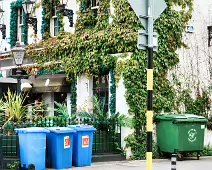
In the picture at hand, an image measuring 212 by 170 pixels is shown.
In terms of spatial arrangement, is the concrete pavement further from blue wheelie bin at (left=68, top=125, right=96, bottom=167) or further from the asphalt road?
blue wheelie bin at (left=68, top=125, right=96, bottom=167)

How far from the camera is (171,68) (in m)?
18.8

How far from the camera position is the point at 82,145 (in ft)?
50.2

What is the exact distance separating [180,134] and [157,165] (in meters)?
1.51

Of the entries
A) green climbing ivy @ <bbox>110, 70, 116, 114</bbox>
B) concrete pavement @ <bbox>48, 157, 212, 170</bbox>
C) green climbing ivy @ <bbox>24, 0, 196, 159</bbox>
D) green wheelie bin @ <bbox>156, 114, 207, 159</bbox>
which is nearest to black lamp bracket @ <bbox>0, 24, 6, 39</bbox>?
green climbing ivy @ <bbox>24, 0, 196, 159</bbox>

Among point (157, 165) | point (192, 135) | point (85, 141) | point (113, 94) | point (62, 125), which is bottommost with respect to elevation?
point (157, 165)

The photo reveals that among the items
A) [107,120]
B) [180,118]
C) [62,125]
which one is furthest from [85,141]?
[180,118]

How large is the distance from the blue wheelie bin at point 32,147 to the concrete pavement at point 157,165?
1.31m

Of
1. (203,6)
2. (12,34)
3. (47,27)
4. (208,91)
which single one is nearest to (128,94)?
(208,91)

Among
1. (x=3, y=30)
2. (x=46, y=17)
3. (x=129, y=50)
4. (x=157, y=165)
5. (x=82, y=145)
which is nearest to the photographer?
(x=82, y=145)

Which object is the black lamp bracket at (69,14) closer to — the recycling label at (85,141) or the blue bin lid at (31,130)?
the recycling label at (85,141)

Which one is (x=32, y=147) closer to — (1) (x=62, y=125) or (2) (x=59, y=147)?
(2) (x=59, y=147)

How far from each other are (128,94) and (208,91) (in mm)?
3678

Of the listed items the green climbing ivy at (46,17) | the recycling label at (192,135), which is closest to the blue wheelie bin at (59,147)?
the recycling label at (192,135)

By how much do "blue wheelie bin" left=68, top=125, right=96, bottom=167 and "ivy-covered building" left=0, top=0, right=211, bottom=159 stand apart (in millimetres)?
2240
